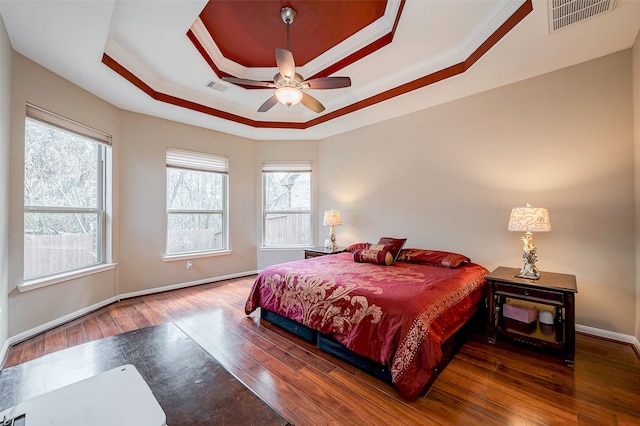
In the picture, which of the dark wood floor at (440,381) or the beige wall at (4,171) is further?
the beige wall at (4,171)

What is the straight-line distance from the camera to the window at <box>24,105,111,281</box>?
9.23 feet

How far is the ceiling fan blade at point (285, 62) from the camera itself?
220 cm

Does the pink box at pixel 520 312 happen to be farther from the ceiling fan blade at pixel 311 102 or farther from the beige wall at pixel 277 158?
the beige wall at pixel 277 158

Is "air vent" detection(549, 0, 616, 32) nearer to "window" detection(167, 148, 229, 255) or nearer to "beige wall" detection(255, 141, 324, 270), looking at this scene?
"beige wall" detection(255, 141, 324, 270)

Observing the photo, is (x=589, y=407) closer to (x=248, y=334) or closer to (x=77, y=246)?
(x=248, y=334)

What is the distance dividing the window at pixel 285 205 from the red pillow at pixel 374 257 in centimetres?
203

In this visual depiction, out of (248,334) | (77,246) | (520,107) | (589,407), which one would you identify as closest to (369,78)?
(520,107)

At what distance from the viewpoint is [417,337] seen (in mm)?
1860

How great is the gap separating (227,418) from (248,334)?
236 centimetres

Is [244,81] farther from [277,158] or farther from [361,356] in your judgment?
[277,158]

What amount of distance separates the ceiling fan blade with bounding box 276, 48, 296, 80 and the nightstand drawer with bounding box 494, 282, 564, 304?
2.69 metres

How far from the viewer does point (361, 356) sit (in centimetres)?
221

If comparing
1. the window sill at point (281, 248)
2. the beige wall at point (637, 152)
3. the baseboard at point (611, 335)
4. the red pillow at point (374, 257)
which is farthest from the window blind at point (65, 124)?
the baseboard at point (611, 335)

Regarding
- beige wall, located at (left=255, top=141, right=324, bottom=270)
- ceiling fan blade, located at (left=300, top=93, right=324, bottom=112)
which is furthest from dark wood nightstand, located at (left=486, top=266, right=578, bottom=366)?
beige wall, located at (left=255, top=141, right=324, bottom=270)
